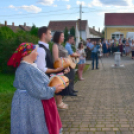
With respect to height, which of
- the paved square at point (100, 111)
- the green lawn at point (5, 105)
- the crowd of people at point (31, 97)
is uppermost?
the crowd of people at point (31, 97)

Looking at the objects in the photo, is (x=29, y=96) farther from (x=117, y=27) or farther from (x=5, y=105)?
(x=117, y=27)

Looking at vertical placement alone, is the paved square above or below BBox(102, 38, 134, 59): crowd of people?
below

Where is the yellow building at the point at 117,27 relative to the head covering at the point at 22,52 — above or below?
above

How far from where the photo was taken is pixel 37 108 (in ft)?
10.7

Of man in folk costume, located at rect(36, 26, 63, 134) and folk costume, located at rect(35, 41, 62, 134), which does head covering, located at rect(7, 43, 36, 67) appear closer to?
folk costume, located at rect(35, 41, 62, 134)

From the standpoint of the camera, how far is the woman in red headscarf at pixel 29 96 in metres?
3.14

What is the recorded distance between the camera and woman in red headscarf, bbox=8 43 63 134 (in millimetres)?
3145

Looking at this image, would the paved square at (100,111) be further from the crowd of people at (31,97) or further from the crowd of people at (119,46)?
the crowd of people at (119,46)

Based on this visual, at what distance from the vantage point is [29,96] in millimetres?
3250

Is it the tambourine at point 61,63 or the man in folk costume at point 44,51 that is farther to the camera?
the tambourine at point 61,63

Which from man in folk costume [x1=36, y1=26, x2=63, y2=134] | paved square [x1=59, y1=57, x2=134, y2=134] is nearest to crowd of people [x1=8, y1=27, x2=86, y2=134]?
man in folk costume [x1=36, y1=26, x2=63, y2=134]

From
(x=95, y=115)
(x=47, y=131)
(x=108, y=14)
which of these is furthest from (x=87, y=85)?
(x=108, y=14)

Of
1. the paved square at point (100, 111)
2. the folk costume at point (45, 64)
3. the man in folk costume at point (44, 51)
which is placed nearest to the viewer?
the folk costume at point (45, 64)

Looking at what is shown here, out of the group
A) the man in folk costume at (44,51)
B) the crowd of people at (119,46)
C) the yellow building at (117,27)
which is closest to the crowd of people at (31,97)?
the man in folk costume at (44,51)
